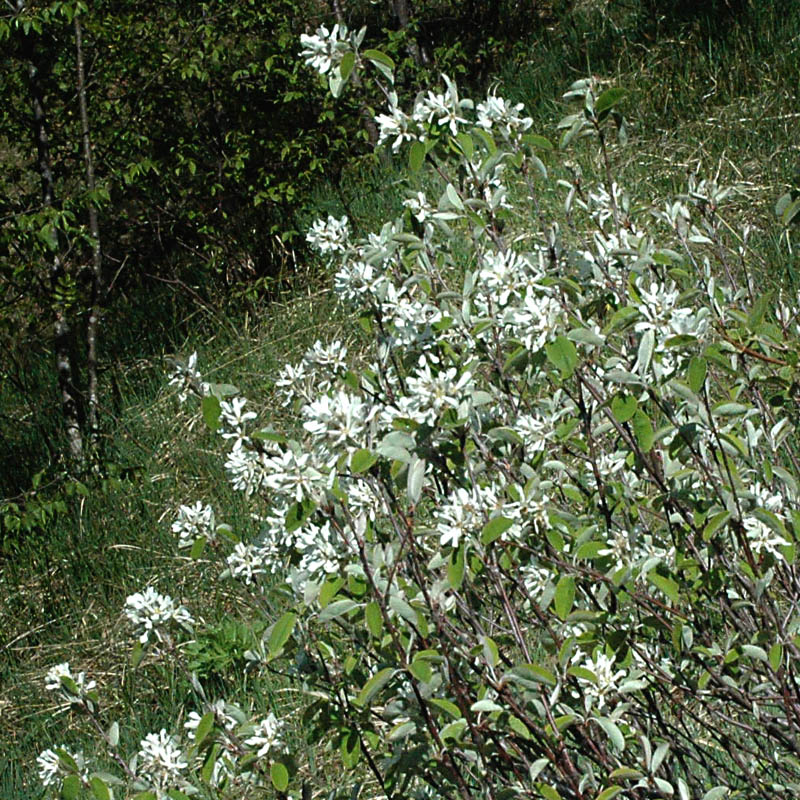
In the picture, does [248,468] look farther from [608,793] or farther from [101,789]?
[608,793]

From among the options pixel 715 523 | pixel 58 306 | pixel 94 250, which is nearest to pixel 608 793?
pixel 715 523

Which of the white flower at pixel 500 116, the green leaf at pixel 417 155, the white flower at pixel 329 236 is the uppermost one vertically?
the green leaf at pixel 417 155

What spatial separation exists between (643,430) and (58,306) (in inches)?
154

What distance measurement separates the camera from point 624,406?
1514 millimetres

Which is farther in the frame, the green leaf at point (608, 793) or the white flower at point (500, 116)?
the white flower at point (500, 116)

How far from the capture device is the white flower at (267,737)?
66.5 inches

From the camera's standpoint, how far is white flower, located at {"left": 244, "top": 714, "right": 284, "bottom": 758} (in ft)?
5.54

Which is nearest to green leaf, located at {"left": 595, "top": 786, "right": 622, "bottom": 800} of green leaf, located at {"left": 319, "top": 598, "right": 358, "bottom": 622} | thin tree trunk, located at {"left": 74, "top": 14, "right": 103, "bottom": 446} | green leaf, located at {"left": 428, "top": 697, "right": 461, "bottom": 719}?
green leaf, located at {"left": 428, "top": 697, "right": 461, "bottom": 719}

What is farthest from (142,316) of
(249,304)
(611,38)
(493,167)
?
(493,167)

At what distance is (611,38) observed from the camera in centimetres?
727

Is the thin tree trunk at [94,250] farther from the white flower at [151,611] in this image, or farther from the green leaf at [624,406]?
the green leaf at [624,406]

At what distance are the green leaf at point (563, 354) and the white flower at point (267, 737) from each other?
0.77 metres

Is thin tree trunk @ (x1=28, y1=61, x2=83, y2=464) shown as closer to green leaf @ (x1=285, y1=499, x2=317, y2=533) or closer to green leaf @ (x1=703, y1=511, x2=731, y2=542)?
green leaf @ (x1=285, y1=499, x2=317, y2=533)

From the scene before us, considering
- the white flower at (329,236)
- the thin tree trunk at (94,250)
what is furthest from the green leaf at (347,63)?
the thin tree trunk at (94,250)
